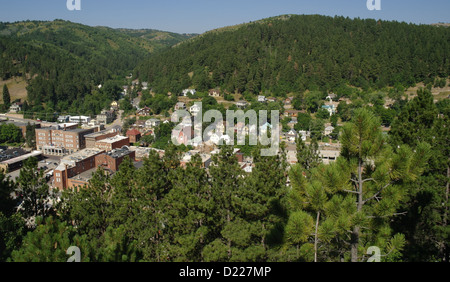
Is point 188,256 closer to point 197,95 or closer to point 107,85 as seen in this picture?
point 197,95

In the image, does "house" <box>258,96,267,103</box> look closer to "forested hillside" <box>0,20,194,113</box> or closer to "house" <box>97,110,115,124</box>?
"house" <box>97,110,115,124</box>

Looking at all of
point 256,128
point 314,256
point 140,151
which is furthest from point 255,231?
point 256,128

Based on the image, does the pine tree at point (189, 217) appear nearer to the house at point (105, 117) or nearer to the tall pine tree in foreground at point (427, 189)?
the tall pine tree in foreground at point (427, 189)

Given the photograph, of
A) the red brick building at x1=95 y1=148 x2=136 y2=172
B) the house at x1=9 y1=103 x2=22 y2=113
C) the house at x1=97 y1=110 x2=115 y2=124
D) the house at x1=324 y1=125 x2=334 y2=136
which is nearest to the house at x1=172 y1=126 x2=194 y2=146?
the red brick building at x1=95 y1=148 x2=136 y2=172

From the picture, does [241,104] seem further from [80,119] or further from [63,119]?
[63,119]

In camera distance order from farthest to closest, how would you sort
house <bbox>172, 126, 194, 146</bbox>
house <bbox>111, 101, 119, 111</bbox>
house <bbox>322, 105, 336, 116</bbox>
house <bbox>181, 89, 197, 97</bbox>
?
1. house <bbox>111, 101, 119, 111</bbox>
2. house <bbox>181, 89, 197, 97</bbox>
3. house <bbox>322, 105, 336, 116</bbox>
4. house <bbox>172, 126, 194, 146</bbox>
